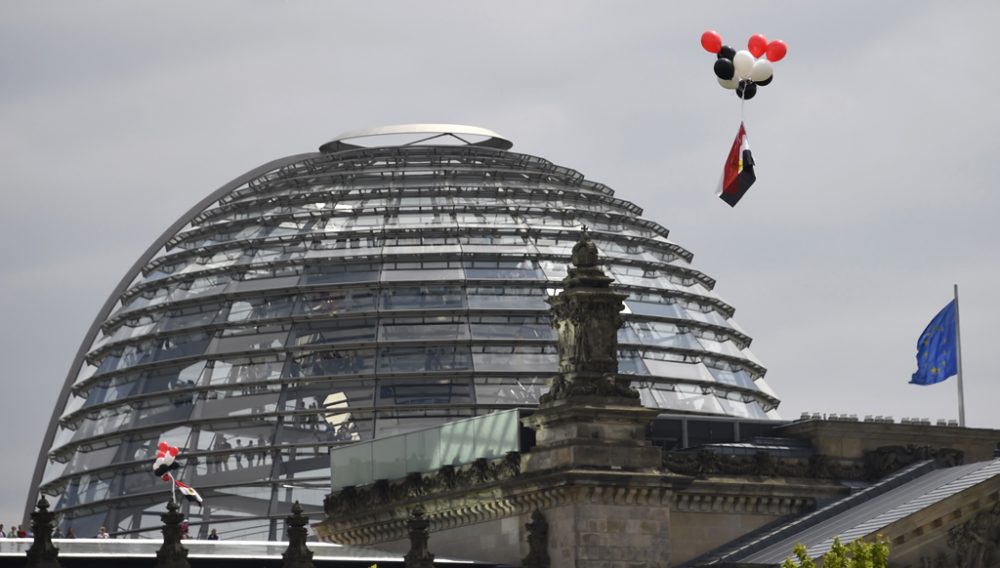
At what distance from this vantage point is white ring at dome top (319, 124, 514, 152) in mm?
87938

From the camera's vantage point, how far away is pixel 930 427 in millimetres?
56312

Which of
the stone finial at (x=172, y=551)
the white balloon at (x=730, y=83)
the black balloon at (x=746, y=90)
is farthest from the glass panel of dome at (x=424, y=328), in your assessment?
the stone finial at (x=172, y=551)

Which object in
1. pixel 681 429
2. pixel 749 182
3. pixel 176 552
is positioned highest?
pixel 749 182

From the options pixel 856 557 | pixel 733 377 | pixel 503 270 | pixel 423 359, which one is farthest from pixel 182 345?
pixel 856 557

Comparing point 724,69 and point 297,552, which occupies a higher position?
point 724,69

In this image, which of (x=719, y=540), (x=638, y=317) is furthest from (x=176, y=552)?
(x=638, y=317)

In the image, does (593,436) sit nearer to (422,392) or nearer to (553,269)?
(422,392)

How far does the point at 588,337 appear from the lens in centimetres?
5250

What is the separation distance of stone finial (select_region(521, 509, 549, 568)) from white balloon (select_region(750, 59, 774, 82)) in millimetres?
9872

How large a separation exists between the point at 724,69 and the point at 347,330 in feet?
88.3

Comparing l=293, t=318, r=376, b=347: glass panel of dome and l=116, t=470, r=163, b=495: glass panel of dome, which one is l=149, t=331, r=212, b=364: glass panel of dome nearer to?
l=293, t=318, r=376, b=347: glass panel of dome

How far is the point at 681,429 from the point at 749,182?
18.1 feet

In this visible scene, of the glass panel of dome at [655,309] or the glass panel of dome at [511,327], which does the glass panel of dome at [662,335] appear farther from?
the glass panel of dome at [511,327]

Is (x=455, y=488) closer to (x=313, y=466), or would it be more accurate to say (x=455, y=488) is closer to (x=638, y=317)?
(x=313, y=466)
